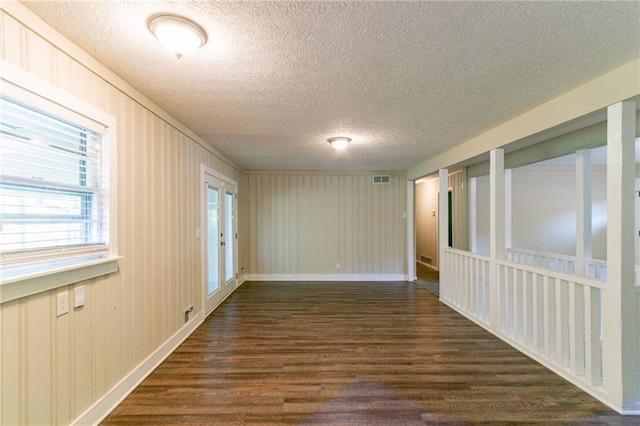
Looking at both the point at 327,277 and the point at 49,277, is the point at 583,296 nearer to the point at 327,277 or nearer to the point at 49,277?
the point at 49,277

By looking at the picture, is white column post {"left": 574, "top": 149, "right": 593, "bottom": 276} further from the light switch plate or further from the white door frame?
the light switch plate

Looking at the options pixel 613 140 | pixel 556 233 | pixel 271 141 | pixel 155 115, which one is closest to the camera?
pixel 613 140

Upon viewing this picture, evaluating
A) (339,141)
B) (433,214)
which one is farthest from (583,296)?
(433,214)

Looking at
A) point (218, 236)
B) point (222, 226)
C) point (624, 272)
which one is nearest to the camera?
point (624, 272)

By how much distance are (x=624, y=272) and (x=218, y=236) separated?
433 centimetres

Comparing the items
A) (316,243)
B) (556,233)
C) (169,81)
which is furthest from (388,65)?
(556,233)

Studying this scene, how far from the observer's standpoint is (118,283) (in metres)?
1.99

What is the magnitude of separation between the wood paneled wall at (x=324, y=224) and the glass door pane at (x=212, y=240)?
67.8 inches

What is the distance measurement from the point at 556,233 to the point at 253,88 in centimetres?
642

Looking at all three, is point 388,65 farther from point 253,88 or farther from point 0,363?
point 0,363

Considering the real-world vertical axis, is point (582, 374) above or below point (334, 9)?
below

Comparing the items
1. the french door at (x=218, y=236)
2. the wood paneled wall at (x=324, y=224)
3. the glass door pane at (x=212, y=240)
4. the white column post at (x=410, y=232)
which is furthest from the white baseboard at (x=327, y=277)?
the glass door pane at (x=212, y=240)

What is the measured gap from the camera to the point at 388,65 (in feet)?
5.86

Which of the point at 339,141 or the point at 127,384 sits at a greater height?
the point at 339,141
